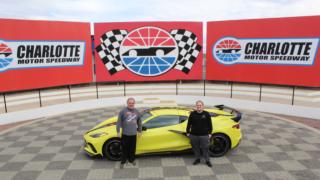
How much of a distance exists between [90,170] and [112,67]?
1224 centimetres

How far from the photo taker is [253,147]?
845 centimetres

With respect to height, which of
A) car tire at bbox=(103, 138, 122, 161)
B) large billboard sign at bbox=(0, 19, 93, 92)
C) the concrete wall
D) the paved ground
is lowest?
the paved ground

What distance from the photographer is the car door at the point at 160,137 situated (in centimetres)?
740

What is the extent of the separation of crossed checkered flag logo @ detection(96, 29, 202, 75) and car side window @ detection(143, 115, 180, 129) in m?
11.4

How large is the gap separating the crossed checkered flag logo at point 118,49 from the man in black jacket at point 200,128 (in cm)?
1197

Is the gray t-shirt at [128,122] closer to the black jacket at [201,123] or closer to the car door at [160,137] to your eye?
the car door at [160,137]

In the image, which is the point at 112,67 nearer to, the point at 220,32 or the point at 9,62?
the point at 9,62

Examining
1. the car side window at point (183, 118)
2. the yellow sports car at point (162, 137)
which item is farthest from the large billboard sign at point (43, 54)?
the car side window at point (183, 118)

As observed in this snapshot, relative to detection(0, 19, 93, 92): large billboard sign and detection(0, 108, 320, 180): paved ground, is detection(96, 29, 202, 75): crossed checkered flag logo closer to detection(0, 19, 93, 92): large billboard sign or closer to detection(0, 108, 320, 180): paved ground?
detection(0, 19, 93, 92): large billboard sign

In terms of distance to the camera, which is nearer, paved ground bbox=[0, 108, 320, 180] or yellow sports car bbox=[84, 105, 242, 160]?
paved ground bbox=[0, 108, 320, 180]

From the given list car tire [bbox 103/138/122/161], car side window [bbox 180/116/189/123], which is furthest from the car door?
car tire [bbox 103/138/122/161]

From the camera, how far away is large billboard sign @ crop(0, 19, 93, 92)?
1587cm

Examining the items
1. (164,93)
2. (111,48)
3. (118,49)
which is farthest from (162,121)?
(111,48)

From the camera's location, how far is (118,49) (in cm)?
1844
